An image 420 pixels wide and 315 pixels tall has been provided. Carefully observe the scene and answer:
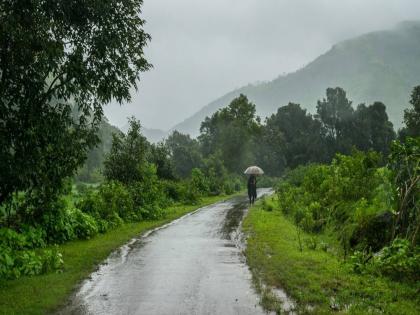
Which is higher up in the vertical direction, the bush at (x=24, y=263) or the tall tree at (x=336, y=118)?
the tall tree at (x=336, y=118)

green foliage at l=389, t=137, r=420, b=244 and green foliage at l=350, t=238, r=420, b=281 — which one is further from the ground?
green foliage at l=389, t=137, r=420, b=244

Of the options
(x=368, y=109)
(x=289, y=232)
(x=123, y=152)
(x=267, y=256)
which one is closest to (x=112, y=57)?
(x=267, y=256)

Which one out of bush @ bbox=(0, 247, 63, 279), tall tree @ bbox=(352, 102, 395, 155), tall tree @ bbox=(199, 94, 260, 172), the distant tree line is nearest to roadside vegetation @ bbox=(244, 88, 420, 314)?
bush @ bbox=(0, 247, 63, 279)

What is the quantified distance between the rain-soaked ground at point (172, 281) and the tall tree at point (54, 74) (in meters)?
3.01

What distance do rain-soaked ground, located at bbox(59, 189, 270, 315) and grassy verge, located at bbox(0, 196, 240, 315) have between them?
320mm

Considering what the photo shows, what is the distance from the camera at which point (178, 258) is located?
12680 millimetres

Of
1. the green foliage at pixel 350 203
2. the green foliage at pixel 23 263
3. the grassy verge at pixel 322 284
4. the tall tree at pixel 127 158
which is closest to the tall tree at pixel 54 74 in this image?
the green foliage at pixel 23 263

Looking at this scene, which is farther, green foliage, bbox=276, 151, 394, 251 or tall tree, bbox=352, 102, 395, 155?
tall tree, bbox=352, 102, 395, 155

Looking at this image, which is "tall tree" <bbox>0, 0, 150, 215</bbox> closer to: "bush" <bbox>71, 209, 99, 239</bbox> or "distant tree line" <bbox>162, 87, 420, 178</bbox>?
"bush" <bbox>71, 209, 99, 239</bbox>

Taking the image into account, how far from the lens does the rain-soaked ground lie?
26.8 ft

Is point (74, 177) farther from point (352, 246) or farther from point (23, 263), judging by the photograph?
point (352, 246)

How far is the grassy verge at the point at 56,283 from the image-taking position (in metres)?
8.32

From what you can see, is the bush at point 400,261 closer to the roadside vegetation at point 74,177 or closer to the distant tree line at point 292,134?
the roadside vegetation at point 74,177

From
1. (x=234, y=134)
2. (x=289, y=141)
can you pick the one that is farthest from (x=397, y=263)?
(x=289, y=141)
